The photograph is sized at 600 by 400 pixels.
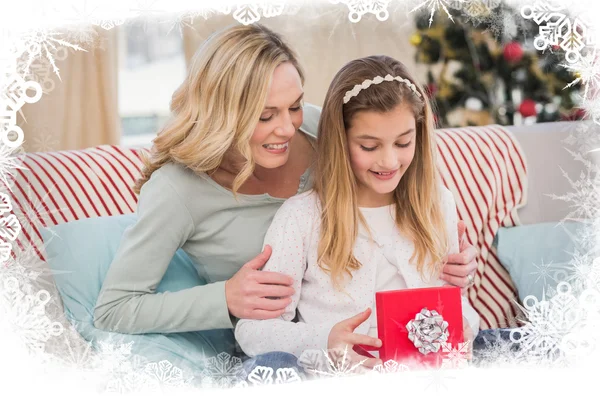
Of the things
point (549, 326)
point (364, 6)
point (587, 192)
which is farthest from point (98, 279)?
point (587, 192)

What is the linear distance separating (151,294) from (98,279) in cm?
17

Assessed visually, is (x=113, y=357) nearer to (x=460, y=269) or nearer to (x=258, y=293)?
(x=258, y=293)

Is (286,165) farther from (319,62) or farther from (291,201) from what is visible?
(319,62)

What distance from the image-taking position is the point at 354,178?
1.24 m

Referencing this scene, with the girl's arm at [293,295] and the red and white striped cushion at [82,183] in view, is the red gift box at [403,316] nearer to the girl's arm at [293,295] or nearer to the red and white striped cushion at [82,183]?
the girl's arm at [293,295]

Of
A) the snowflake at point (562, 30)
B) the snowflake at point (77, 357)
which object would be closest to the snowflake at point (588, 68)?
the snowflake at point (562, 30)

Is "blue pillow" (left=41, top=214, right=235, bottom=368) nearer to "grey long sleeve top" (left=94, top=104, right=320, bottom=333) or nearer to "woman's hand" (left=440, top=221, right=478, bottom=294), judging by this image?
"grey long sleeve top" (left=94, top=104, right=320, bottom=333)

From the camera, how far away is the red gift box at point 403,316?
1.04 metres

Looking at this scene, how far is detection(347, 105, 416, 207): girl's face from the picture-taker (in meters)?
1.17

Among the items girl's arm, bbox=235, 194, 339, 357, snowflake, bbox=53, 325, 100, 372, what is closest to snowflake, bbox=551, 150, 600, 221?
girl's arm, bbox=235, 194, 339, 357

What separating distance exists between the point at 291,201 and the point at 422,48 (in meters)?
0.38

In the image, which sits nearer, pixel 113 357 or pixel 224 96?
pixel 113 357

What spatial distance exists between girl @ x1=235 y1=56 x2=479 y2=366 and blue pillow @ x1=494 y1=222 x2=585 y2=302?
0.20 metres

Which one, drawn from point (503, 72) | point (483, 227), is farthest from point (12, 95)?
point (483, 227)
